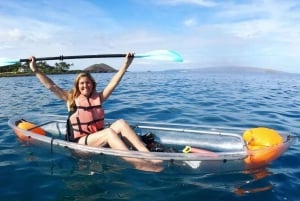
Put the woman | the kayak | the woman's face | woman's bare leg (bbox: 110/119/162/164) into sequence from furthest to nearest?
1. the woman's face
2. the woman
3. woman's bare leg (bbox: 110/119/162/164)
4. the kayak

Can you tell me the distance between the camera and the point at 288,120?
33.7 feet

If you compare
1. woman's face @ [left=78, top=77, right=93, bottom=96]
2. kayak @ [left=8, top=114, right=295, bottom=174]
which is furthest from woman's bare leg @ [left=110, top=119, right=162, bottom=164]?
woman's face @ [left=78, top=77, right=93, bottom=96]

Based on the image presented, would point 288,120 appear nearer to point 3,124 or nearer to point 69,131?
point 69,131

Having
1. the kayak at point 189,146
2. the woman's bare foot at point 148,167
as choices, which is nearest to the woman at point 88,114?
the kayak at point 189,146

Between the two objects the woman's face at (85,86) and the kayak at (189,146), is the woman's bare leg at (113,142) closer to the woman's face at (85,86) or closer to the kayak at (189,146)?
the kayak at (189,146)

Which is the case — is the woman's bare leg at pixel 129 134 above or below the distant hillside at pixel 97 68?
below

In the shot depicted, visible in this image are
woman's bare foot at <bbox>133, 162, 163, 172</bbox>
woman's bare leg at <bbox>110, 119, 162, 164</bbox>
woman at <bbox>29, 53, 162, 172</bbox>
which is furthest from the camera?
woman at <bbox>29, 53, 162, 172</bbox>

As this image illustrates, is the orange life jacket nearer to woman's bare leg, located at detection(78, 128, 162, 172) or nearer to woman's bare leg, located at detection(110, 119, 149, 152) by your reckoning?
woman's bare leg, located at detection(78, 128, 162, 172)

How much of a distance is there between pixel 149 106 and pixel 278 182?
771cm

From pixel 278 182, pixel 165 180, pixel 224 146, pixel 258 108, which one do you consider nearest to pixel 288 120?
pixel 258 108

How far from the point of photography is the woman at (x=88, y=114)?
594cm

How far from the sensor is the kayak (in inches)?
208

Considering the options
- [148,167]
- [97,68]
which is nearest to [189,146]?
[148,167]

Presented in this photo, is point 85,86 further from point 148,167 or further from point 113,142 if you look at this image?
point 148,167
